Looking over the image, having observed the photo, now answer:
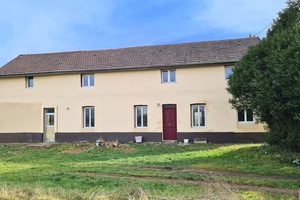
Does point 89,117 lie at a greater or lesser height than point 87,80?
lesser

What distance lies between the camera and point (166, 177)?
11719 millimetres

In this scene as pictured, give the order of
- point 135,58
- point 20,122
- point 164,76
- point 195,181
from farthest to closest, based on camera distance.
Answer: point 20,122, point 135,58, point 164,76, point 195,181

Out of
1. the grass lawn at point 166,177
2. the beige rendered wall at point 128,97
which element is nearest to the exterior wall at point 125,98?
the beige rendered wall at point 128,97

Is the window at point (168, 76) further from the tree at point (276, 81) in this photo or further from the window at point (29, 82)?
the window at point (29, 82)

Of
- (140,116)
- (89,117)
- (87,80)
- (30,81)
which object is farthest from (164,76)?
(30,81)

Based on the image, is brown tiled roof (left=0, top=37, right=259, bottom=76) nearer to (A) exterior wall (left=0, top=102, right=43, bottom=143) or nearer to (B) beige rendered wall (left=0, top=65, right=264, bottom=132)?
(B) beige rendered wall (left=0, top=65, right=264, bottom=132)

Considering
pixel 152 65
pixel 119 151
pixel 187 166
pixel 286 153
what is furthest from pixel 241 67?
pixel 152 65

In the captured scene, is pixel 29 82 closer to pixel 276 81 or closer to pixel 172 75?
pixel 172 75

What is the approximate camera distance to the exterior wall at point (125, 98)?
24.6m

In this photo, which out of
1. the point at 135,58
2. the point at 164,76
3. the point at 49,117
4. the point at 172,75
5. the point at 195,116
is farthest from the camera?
the point at 49,117

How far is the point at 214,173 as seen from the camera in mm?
12625

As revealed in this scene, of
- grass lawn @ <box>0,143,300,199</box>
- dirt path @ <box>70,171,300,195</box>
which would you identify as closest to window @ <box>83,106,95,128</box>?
grass lawn @ <box>0,143,300,199</box>

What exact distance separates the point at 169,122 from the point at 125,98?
3.38 metres

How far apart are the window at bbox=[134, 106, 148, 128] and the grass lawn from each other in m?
7.76
